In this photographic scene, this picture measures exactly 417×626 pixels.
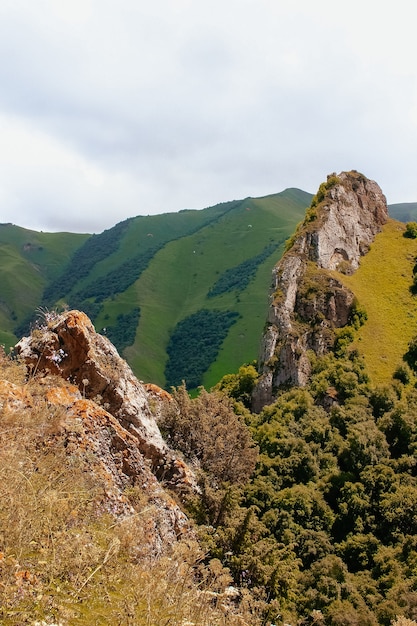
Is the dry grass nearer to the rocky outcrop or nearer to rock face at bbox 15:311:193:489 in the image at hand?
the rocky outcrop

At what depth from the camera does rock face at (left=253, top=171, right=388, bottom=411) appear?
188ft

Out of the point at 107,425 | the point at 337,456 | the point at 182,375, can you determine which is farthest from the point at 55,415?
the point at 182,375

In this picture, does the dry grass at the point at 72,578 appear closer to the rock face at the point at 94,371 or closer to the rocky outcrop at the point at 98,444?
the rocky outcrop at the point at 98,444

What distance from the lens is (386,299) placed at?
6575cm

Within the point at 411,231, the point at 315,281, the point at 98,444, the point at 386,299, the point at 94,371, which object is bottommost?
the point at 98,444

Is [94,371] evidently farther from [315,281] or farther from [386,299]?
[386,299]

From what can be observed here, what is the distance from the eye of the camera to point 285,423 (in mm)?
46875

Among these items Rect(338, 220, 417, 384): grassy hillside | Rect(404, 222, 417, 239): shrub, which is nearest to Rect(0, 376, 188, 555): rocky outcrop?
Rect(338, 220, 417, 384): grassy hillside


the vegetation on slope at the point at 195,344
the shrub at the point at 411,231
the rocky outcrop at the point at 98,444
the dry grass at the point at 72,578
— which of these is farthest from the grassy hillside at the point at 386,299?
the vegetation on slope at the point at 195,344

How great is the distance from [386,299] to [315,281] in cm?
1091

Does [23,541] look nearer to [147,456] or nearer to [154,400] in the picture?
[147,456]

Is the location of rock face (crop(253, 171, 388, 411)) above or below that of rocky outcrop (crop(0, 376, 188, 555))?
above

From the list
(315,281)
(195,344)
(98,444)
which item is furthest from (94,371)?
(195,344)

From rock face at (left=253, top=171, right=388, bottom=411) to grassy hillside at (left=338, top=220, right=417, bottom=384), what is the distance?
2.32 m
